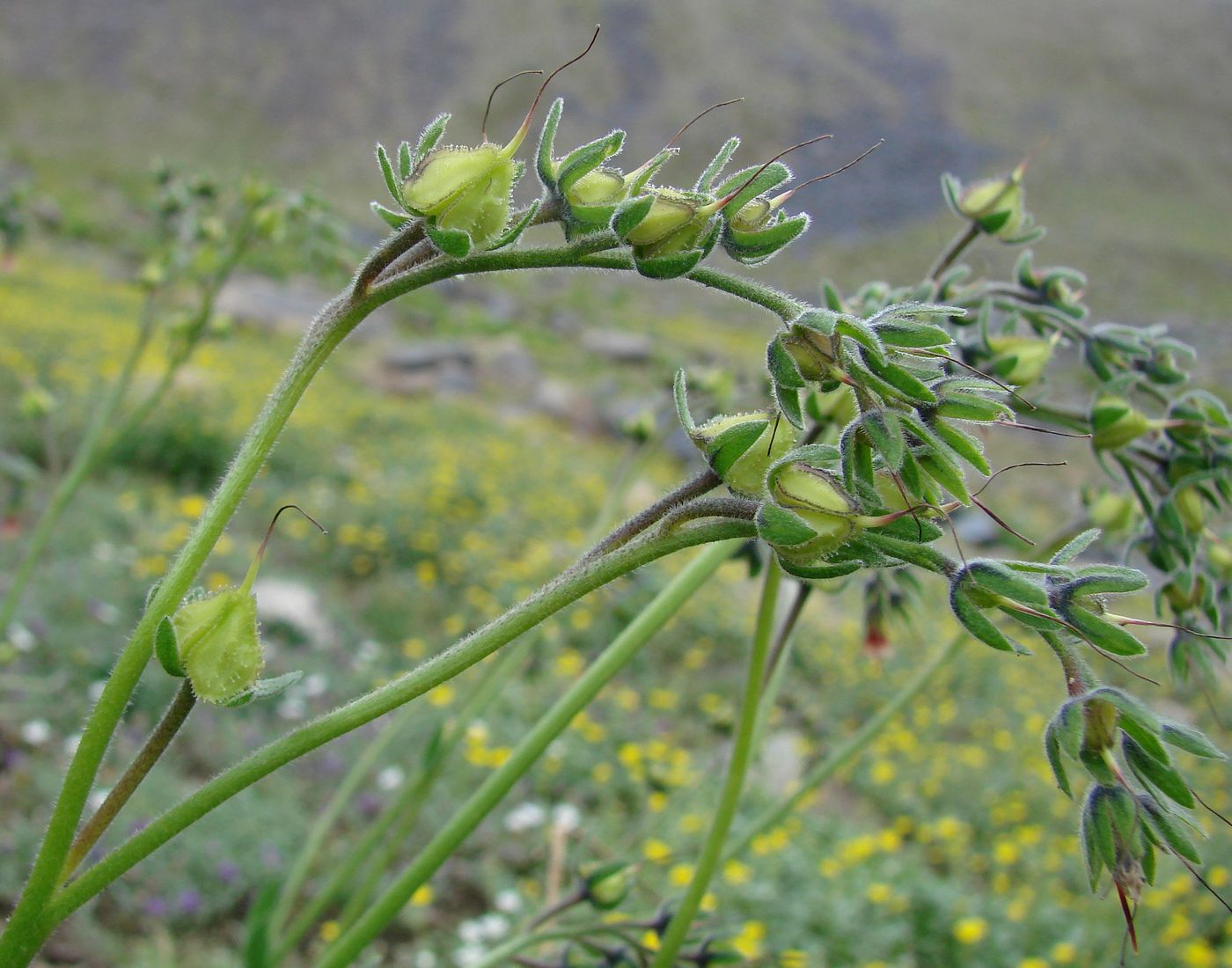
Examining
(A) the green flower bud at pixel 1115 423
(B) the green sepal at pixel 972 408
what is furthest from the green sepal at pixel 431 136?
(A) the green flower bud at pixel 1115 423

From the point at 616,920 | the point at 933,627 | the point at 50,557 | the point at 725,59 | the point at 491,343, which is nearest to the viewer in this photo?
the point at 616,920

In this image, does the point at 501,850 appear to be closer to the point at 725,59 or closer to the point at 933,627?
the point at 933,627

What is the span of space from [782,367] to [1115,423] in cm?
64

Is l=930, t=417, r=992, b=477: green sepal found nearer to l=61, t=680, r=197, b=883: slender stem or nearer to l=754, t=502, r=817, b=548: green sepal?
l=754, t=502, r=817, b=548: green sepal

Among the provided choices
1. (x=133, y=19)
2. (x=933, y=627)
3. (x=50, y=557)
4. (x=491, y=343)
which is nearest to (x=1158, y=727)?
(x=50, y=557)

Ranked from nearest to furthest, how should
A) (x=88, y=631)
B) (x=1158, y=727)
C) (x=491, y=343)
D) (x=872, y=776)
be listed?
(x=1158, y=727)
(x=88, y=631)
(x=872, y=776)
(x=491, y=343)

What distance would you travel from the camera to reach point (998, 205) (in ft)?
4.09

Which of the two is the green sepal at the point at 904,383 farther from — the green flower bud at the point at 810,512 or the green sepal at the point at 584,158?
the green sepal at the point at 584,158

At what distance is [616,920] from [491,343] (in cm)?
1510

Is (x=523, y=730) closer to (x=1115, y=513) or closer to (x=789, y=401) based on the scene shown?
(x=1115, y=513)

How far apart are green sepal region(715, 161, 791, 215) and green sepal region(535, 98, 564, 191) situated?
0.12 m

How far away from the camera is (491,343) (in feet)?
52.6

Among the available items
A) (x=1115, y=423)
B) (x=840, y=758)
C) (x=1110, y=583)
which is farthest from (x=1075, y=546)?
(x=840, y=758)

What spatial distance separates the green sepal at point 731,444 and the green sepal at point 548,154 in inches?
8.5
